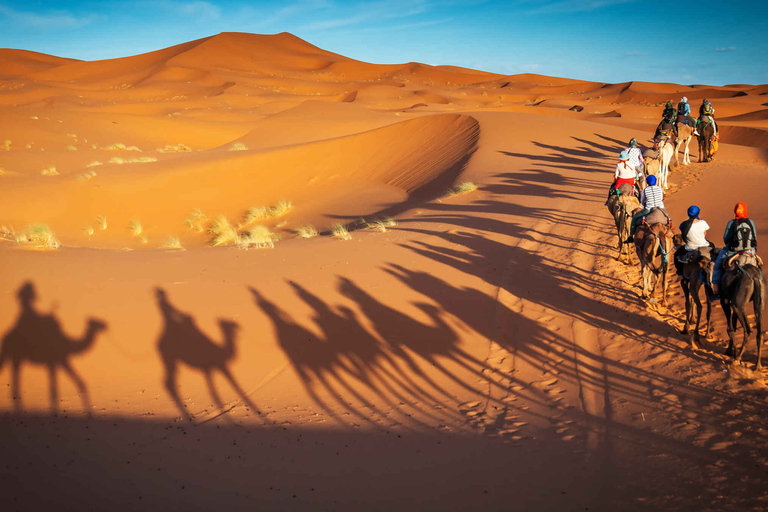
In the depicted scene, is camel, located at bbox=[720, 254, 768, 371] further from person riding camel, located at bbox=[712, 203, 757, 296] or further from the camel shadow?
the camel shadow

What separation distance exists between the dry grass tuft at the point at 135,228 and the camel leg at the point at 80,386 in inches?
489

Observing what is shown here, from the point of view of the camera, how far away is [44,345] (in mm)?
7891

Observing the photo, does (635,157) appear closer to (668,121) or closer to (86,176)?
(668,121)

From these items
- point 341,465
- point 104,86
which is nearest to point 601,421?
point 341,465

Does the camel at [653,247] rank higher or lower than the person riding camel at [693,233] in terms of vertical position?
lower

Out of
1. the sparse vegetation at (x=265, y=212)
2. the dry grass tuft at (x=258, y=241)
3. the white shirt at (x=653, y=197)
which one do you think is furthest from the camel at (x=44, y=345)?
the sparse vegetation at (x=265, y=212)

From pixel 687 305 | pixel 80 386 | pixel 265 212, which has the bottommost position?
pixel 80 386

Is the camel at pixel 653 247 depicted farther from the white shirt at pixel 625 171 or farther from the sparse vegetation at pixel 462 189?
the sparse vegetation at pixel 462 189

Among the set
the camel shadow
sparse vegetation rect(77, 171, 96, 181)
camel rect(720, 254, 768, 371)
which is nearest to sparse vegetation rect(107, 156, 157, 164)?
sparse vegetation rect(77, 171, 96, 181)

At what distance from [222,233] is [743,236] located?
1537cm

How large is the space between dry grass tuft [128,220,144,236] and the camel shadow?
11574mm

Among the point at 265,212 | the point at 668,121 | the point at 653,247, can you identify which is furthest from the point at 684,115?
the point at 265,212

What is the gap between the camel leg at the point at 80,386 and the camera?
6.98m

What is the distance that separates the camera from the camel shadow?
25.0 ft
